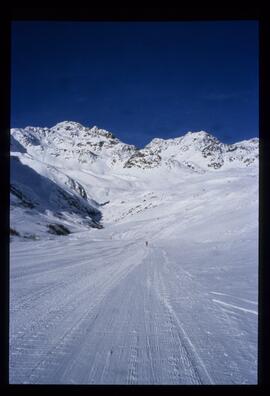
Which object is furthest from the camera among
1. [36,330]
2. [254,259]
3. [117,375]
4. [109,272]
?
[254,259]

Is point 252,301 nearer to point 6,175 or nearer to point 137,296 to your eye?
point 137,296

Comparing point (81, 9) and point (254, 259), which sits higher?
point (81, 9)

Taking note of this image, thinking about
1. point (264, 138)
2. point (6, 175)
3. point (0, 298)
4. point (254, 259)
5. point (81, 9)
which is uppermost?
point (81, 9)

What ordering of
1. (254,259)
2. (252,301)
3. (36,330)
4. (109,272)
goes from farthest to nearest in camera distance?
(254,259) → (109,272) → (252,301) → (36,330)

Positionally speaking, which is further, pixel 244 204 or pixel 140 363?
pixel 244 204

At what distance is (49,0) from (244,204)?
33298 mm

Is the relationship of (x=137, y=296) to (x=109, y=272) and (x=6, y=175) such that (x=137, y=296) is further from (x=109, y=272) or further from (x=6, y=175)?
(x=6, y=175)

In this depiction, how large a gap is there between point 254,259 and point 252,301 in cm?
751

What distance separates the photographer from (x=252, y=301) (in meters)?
5.79

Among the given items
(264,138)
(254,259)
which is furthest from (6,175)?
(254,259)

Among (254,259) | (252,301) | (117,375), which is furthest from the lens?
(254,259)

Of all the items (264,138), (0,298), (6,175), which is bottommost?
(0,298)

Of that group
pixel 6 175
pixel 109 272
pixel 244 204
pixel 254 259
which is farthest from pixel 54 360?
pixel 244 204

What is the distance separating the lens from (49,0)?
238cm
